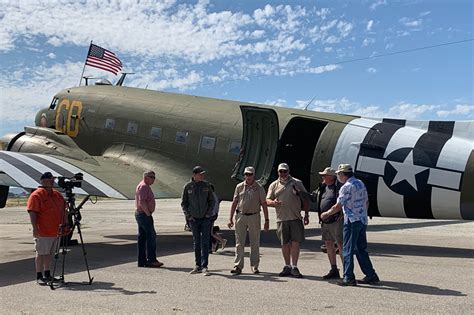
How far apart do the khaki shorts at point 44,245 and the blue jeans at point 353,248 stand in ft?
16.5

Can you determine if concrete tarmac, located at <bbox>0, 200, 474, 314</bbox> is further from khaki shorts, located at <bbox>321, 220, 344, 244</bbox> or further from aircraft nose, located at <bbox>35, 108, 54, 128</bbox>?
aircraft nose, located at <bbox>35, 108, 54, 128</bbox>

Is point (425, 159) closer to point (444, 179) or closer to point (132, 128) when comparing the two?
point (444, 179)

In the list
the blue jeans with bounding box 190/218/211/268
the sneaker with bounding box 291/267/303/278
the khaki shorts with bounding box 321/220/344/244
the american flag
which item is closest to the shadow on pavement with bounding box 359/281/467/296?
the khaki shorts with bounding box 321/220/344/244

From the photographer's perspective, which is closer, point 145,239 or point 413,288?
point 413,288

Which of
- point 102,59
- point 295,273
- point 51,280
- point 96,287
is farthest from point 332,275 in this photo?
point 102,59

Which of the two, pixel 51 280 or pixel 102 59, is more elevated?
pixel 102 59

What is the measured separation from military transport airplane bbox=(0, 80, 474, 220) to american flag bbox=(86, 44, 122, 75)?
4.26 metres

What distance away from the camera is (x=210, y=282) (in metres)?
8.37

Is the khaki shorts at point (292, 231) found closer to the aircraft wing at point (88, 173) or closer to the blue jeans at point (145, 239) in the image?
the blue jeans at point (145, 239)

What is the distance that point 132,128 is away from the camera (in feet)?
53.9

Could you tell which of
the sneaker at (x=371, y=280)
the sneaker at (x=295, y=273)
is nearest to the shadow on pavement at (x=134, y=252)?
the sneaker at (x=295, y=273)

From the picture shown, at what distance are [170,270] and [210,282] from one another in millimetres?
1523

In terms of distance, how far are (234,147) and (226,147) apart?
10.6 inches

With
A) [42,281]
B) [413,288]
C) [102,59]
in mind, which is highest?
→ [102,59]
